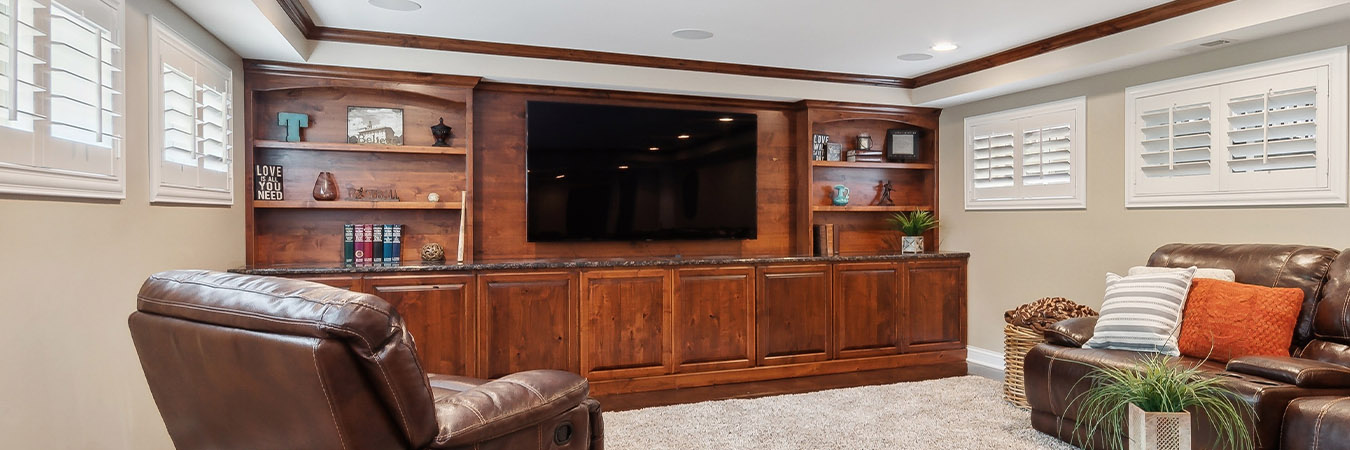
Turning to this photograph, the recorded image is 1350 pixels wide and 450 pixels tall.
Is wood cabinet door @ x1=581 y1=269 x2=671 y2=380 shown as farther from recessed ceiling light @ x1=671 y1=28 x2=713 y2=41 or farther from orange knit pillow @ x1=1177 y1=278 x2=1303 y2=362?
orange knit pillow @ x1=1177 y1=278 x2=1303 y2=362

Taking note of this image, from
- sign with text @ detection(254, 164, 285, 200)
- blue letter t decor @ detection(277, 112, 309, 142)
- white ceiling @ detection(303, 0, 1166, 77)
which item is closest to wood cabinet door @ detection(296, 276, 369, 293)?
sign with text @ detection(254, 164, 285, 200)

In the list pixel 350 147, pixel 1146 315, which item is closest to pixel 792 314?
pixel 1146 315

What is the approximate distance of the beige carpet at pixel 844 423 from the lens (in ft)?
11.2

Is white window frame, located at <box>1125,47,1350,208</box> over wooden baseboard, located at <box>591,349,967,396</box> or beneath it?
over

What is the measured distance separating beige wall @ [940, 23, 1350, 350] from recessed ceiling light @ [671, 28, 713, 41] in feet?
7.74

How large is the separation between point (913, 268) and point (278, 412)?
14.7 ft

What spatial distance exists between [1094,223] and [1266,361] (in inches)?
78.0

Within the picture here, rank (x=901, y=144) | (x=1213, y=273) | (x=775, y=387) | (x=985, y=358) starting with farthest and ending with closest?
1. (x=901, y=144)
2. (x=985, y=358)
3. (x=775, y=387)
4. (x=1213, y=273)

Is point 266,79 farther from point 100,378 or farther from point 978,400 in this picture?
point 978,400

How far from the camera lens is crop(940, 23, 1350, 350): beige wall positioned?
364 centimetres

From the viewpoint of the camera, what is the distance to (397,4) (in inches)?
144

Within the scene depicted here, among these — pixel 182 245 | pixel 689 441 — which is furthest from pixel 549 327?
pixel 182 245

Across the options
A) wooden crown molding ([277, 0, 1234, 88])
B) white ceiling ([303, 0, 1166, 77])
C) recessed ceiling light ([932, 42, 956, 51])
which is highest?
white ceiling ([303, 0, 1166, 77])

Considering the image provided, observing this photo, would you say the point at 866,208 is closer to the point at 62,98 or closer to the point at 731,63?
the point at 731,63
